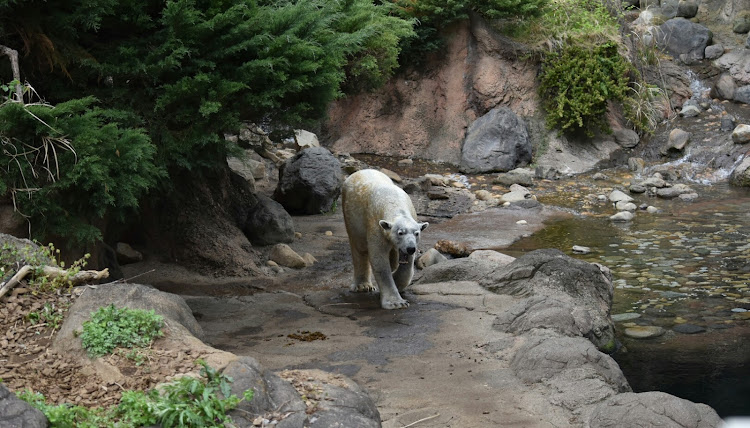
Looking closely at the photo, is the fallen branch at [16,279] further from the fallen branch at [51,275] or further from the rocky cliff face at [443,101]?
the rocky cliff face at [443,101]

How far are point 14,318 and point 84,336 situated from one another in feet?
2.11

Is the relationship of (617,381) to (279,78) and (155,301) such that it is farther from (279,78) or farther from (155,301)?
(279,78)

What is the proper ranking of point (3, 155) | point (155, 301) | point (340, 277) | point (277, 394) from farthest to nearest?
point (340, 277) → point (3, 155) → point (155, 301) → point (277, 394)

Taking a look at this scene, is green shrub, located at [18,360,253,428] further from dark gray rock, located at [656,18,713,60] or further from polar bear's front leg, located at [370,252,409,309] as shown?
dark gray rock, located at [656,18,713,60]

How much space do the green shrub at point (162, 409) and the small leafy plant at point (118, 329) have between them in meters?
0.66

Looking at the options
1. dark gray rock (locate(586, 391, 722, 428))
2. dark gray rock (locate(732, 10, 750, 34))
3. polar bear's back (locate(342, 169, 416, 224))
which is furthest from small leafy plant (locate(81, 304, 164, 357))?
dark gray rock (locate(732, 10, 750, 34))

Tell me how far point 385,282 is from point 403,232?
682 millimetres

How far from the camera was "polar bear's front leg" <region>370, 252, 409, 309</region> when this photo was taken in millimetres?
7875

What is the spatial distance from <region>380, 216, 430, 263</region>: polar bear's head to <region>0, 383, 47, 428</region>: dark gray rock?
177 inches

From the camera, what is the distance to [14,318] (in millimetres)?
4809

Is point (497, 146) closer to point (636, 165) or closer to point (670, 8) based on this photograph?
point (636, 165)

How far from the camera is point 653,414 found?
183 inches

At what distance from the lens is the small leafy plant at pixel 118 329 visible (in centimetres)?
449

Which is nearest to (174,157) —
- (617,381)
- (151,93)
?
(151,93)
